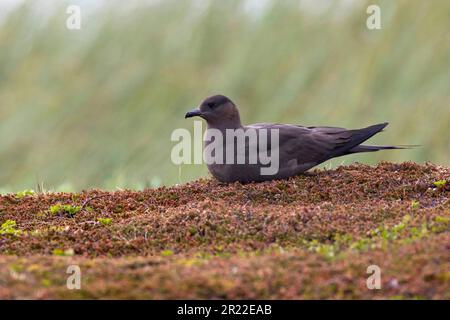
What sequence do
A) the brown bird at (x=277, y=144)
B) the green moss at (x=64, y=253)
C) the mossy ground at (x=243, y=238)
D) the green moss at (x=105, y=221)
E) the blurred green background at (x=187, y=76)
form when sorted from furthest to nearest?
the blurred green background at (x=187, y=76), the brown bird at (x=277, y=144), the green moss at (x=105, y=221), the green moss at (x=64, y=253), the mossy ground at (x=243, y=238)

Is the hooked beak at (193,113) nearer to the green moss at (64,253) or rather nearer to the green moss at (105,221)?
the green moss at (105,221)

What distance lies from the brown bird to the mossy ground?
0.55 feet

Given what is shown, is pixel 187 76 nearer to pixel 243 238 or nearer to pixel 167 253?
pixel 243 238

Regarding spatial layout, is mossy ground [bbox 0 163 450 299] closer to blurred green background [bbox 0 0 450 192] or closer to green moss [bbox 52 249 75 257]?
green moss [bbox 52 249 75 257]

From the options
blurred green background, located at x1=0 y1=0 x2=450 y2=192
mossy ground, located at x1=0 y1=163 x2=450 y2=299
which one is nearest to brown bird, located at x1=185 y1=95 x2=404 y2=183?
mossy ground, located at x1=0 y1=163 x2=450 y2=299

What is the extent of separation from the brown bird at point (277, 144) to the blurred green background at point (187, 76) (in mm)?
2367

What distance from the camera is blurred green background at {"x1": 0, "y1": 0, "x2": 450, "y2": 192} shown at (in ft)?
33.2

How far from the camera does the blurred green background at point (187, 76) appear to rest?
33.2 feet

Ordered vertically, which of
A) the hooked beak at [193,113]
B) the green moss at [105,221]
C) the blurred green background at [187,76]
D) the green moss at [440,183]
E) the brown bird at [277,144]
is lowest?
the green moss at [105,221]

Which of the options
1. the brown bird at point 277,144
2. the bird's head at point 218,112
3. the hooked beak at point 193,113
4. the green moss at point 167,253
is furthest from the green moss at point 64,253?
the bird's head at point 218,112

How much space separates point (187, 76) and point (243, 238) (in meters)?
5.95

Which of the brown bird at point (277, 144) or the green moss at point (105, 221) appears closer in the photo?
the green moss at point (105, 221)

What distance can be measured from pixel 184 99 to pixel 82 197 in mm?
4205

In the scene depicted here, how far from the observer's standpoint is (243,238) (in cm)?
517
